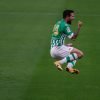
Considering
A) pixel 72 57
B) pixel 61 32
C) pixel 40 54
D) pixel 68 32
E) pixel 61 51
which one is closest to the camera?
pixel 68 32

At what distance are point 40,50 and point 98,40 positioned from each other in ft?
10.9

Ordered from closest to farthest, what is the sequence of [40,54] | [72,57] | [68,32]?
[68,32] → [72,57] → [40,54]

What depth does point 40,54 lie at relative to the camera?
24234 mm

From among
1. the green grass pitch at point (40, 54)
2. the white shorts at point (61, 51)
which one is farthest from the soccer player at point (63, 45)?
the green grass pitch at point (40, 54)

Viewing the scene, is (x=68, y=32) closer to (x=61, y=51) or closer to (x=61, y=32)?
(x=61, y=32)

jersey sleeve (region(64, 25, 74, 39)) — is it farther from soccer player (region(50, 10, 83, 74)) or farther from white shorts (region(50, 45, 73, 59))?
white shorts (region(50, 45, 73, 59))

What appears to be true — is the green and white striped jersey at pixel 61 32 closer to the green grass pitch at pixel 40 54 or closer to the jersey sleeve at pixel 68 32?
the jersey sleeve at pixel 68 32

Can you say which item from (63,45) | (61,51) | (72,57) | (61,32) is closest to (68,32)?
(61,32)

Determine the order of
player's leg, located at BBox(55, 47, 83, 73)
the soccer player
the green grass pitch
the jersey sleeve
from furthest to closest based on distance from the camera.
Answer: player's leg, located at BBox(55, 47, 83, 73)
the green grass pitch
the soccer player
the jersey sleeve

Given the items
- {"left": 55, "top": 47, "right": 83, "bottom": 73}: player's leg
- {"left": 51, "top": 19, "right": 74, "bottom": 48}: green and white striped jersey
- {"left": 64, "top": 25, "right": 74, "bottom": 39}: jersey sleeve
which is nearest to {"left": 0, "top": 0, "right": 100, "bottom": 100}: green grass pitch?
{"left": 55, "top": 47, "right": 83, "bottom": 73}: player's leg

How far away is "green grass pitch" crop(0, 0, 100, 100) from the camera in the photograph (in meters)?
19.0

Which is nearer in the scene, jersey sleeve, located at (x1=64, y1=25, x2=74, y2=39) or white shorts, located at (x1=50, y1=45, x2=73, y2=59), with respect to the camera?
jersey sleeve, located at (x1=64, y1=25, x2=74, y2=39)

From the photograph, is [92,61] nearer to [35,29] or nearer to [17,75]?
[17,75]

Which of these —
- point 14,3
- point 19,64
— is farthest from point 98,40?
point 14,3
